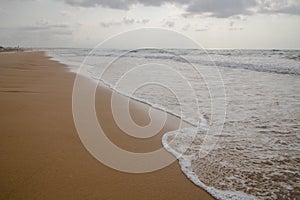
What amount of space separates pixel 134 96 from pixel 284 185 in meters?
5.35

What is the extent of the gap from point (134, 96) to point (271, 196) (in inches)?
215

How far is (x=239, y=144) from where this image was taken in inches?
155

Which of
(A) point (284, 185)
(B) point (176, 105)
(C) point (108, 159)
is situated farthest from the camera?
(B) point (176, 105)

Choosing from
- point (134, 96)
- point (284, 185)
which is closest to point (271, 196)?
point (284, 185)

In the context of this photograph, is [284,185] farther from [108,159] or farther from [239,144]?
[108,159]

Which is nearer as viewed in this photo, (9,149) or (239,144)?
(9,149)

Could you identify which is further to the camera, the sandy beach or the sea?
the sea

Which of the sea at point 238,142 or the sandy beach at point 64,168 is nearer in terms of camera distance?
the sandy beach at point 64,168

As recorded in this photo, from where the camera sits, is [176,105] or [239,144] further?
[176,105]

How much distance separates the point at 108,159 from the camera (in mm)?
3297

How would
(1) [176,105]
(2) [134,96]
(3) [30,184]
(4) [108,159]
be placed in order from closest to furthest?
1. (3) [30,184]
2. (4) [108,159]
3. (1) [176,105]
4. (2) [134,96]

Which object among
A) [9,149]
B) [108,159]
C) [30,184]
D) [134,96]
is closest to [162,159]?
[108,159]

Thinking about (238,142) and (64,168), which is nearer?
(64,168)

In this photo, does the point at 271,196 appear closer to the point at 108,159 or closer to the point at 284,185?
the point at 284,185
